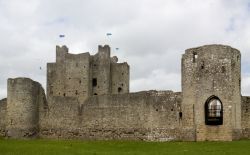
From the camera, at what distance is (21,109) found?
51812mm

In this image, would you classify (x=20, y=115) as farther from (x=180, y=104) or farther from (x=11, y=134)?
(x=180, y=104)

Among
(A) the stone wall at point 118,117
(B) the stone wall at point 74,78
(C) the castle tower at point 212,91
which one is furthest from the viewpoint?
(B) the stone wall at point 74,78

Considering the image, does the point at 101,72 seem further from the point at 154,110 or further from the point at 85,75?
the point at 154,110

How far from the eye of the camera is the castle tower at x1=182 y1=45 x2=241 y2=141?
43.2 m

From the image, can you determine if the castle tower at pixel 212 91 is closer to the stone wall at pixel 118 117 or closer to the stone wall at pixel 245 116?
the stone wall at pixel 245 116

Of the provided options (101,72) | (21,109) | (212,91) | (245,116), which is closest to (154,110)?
(212,91)

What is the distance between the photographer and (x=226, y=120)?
43031 millimetres

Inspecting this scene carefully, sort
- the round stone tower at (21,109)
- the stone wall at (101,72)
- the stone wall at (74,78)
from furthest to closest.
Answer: the stone wall at (101,72), the stone wall at (74,78), the round stone tower at (21,109)

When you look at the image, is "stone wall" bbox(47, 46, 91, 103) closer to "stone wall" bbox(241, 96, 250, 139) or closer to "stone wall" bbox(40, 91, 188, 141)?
"stone wall" bbox(40, 91, 188, 141)

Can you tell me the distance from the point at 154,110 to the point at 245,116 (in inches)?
288

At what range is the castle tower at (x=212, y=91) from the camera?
142ft

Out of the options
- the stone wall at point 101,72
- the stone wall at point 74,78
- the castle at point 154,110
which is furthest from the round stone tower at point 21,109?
the stone wall at point 101,72

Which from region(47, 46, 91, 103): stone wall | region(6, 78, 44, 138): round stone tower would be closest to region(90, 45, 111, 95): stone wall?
region(47, 46, 91, 103): stone wall

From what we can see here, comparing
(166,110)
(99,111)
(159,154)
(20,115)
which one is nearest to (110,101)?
(99,111)
